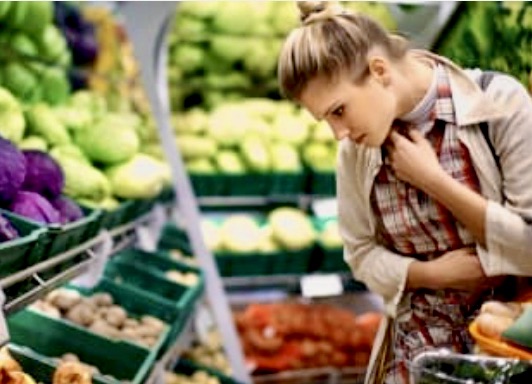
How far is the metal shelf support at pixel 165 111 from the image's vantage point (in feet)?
13.8

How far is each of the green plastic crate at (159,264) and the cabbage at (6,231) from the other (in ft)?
5.19

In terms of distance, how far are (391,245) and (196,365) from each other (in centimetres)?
190

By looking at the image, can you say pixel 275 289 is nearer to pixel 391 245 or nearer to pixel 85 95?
pixel 85 95

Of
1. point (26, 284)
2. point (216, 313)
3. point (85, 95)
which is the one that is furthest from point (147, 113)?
point (26, 284)

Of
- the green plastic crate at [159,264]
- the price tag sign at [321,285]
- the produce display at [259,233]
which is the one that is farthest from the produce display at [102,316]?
the produce display at [259,233]

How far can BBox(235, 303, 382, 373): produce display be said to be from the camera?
507cm

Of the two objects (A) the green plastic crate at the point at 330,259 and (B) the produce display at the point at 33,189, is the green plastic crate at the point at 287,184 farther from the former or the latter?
(B) the produce display at the point at 33,189

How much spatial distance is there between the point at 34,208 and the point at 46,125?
2.28 feet

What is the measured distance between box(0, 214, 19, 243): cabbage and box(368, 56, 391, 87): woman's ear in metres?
0.79

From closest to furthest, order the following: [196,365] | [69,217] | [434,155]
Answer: [434,155] < [69,217] < [196,365]

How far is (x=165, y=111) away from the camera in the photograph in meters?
4.39

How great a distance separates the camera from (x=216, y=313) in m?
4.40

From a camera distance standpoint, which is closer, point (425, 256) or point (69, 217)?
point (425, 256)

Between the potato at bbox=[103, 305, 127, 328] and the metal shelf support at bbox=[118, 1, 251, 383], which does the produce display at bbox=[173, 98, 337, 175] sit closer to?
the metal shelf support at bbox=[118, 1, 251, 383]
